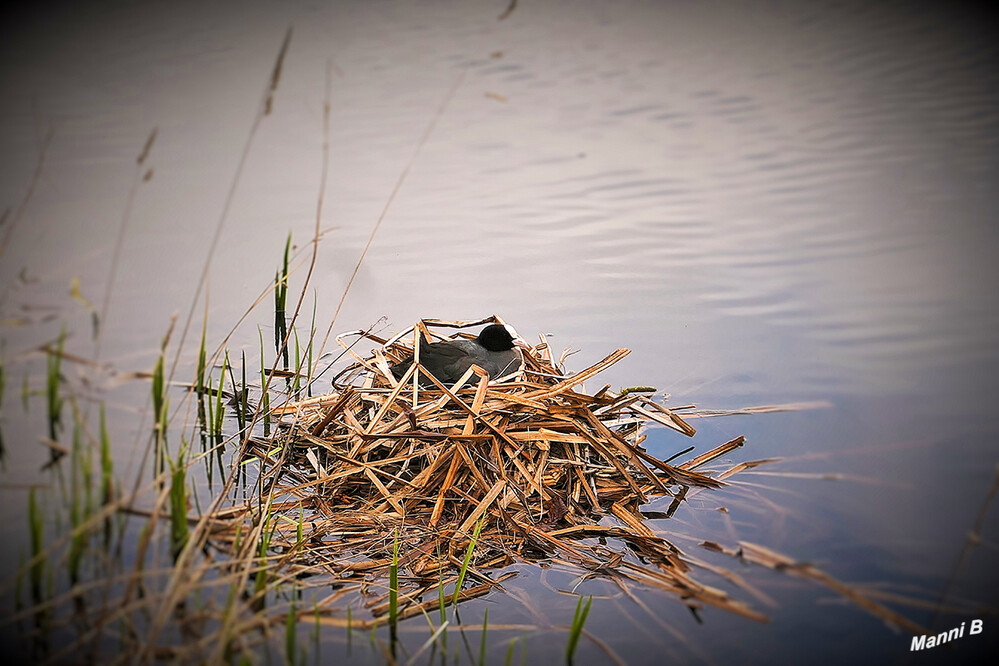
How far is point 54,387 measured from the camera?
1.38 m

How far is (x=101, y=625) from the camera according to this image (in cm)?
128

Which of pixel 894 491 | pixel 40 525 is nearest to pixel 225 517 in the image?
pixel 40 525

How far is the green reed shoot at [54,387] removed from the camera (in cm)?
136

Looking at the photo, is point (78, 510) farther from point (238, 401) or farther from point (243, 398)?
point (238, 401)

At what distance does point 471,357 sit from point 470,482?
550mm

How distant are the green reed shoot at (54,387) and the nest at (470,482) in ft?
1.79

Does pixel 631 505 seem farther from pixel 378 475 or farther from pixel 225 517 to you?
pixel 225 517

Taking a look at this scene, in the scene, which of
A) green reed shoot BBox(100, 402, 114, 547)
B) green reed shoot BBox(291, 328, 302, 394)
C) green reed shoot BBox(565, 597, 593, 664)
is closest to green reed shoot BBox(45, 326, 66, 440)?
green reed shoot BBox(100, 402, 114, 547)

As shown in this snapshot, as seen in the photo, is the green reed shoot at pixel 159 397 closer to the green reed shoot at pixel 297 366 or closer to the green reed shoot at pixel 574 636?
the green reed shoot at pixel 297 366

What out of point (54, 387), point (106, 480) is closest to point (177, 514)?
point (106, 480)

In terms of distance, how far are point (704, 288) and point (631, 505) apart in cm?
130

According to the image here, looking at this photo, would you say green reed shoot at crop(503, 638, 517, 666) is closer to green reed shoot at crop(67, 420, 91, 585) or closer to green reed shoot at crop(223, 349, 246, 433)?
green reed shoot at crop(67, 420, 91, 585)

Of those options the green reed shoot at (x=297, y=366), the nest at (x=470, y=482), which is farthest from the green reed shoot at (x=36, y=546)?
the green reed shoot at (x=297, y=366)

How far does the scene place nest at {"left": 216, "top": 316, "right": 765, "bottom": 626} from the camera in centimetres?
188
